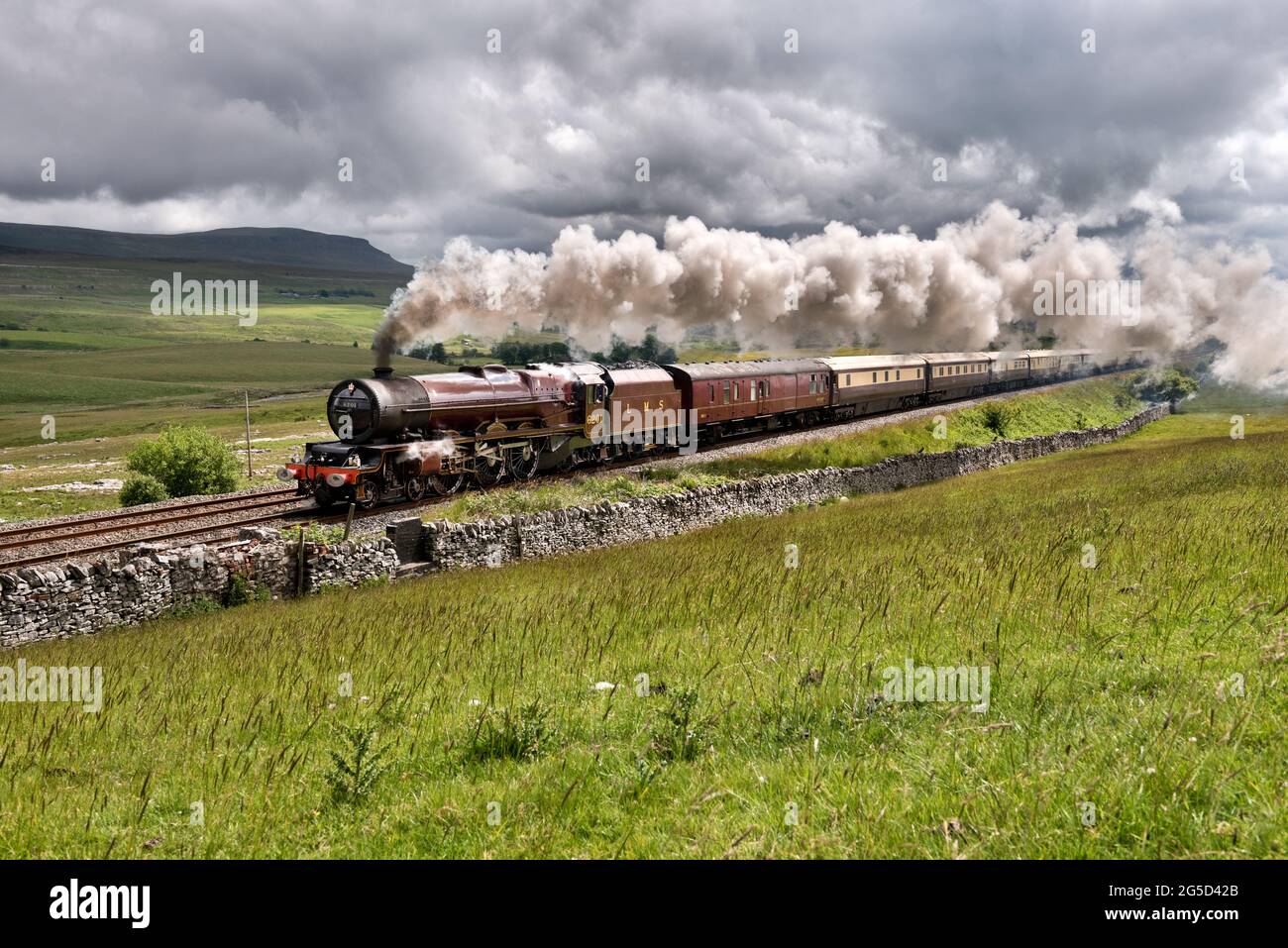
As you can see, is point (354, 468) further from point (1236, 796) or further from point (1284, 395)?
point (1284, 395)

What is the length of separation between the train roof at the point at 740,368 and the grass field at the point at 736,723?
964 inches

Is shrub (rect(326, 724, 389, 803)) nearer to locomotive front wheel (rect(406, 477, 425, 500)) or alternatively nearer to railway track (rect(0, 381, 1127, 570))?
railway track (rect(0, 381, 1127, 570))

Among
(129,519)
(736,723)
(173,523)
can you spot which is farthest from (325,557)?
(736,723)

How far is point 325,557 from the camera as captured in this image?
18.9m

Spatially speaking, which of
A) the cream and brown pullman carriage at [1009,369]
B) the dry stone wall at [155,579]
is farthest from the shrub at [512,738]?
the cream and brown pullman carriage at [1009,369]

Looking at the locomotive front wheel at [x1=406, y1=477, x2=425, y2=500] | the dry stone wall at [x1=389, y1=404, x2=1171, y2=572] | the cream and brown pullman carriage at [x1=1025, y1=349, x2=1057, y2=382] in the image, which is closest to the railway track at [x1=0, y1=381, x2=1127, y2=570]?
the locomotive front wheel at [x1=406, y1=477, x2=425, y2=500]

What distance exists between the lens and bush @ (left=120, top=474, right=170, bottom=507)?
3309 cm

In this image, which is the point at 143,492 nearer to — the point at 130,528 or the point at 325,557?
the point at 130,528

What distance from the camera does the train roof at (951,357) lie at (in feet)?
184

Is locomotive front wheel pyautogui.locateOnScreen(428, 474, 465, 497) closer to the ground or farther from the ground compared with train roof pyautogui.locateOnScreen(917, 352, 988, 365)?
closer to the ground

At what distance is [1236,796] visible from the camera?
13.8 ft

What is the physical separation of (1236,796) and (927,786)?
1.44 m

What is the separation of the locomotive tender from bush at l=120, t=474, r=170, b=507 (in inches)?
456
